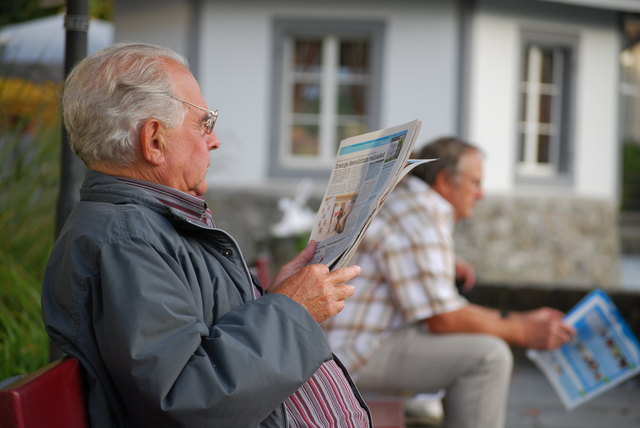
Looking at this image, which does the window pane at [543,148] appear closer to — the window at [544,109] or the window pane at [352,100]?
the window at [544,109]

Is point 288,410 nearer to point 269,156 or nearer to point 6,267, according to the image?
point 6,267

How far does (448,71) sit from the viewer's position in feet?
32.5

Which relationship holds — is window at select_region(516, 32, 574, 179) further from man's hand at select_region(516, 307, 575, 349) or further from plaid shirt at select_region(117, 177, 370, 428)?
plaid shirt at select_region(117, 177, 370, 428)

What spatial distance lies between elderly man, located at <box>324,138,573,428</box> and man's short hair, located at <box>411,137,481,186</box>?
0.71 feet

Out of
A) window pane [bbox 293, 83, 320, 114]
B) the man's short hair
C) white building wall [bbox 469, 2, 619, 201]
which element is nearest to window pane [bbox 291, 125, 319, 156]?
window pane [bbox 293, 83, 320, 114]

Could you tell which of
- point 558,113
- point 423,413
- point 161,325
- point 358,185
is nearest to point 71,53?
point 358,185

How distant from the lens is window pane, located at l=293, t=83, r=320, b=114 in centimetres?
1012

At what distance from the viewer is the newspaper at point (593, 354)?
134 inches

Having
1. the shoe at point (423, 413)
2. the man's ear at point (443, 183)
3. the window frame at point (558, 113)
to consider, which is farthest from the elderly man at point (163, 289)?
the window frame at point (558, 113)

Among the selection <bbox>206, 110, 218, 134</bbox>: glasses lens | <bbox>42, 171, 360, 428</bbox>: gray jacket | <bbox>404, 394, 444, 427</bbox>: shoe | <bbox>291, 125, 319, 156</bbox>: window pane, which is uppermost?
<bbox>291, 125, 319, 156</bbox>: window pane

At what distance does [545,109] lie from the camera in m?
10.8

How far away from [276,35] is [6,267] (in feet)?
20.9

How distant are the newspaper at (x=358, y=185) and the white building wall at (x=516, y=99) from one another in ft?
25.9

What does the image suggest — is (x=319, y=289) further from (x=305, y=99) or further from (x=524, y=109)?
(x=524, y=109)
